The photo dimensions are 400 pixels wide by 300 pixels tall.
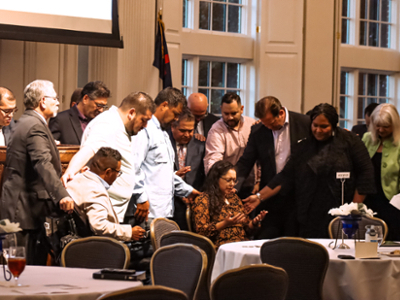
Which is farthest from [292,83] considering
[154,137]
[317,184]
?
[154,137]

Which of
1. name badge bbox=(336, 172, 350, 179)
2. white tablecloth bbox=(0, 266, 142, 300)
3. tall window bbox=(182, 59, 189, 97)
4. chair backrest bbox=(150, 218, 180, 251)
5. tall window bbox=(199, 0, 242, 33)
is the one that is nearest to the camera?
white tablecloth bbox=(0, 266, 142, 300)

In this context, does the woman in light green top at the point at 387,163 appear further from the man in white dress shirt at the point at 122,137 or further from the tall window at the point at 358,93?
the tall window at the point at 358,93

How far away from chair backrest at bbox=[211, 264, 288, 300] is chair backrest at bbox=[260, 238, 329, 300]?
0.89 metres

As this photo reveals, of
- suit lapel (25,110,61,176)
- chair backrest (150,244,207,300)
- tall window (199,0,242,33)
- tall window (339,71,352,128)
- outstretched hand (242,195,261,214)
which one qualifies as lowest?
chair backrest (150,244,207,300)

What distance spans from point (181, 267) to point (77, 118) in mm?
2763

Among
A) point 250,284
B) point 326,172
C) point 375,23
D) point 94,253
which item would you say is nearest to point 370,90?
point 375,23

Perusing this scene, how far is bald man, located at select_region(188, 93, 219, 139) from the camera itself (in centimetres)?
581

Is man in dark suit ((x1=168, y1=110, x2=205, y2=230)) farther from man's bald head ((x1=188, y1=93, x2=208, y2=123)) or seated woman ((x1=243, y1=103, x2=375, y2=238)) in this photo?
seated woman ((x1=243, y1=103, x2=375, y2=238))

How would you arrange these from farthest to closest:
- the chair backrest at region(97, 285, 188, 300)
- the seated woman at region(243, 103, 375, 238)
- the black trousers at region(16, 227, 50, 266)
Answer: the seated woman at region(243, 103, 375, 238), the black trousers at region(16, 227, 50, 266), the chair backrest at region(97, 285, 188, 300)

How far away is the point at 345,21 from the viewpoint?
9.68 m

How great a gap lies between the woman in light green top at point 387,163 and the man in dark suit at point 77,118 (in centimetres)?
244

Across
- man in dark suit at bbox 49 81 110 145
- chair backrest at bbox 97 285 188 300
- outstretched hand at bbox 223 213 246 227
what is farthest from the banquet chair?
chair backrest at bbox 97 285 188 300

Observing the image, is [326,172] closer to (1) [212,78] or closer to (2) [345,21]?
(1) [212,78]

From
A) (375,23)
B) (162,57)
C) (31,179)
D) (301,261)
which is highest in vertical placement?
(375,23)
